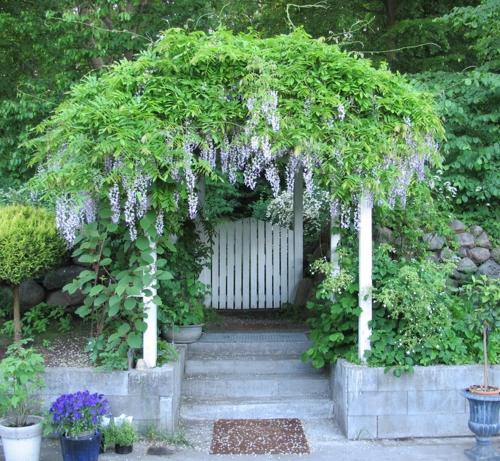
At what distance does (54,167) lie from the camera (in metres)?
4.54

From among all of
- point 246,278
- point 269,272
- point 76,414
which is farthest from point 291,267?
point 76,414

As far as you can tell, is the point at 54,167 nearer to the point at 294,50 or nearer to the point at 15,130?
the point at 294,50

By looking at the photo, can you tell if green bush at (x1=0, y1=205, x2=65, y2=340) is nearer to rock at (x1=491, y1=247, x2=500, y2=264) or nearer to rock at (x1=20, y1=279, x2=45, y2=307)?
rock at (x1=20, y1=279, x2=45, y2=307)

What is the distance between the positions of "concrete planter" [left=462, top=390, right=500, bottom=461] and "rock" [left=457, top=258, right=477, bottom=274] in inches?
109

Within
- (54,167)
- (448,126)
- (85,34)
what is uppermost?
(85,34)

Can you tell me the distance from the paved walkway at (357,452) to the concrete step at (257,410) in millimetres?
542

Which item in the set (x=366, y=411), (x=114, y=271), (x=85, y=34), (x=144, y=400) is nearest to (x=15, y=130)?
(x=85, y=34)

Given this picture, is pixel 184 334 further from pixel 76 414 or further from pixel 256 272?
pixel 256 272

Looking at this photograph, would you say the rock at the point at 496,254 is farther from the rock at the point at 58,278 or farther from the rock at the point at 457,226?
the rock at the point at 58,278

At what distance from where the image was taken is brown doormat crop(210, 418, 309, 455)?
183 inches

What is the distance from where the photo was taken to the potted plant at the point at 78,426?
4.14 meters

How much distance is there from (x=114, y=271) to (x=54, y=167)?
1026 millimetres

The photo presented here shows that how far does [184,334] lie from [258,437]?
5.06ft

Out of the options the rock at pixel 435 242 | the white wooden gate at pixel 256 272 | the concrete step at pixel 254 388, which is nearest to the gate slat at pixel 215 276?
the white wooden gate at pixel 256 272
